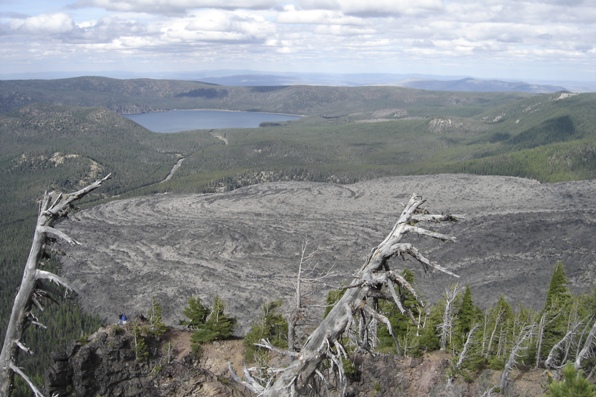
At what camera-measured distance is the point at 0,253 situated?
85125 mm

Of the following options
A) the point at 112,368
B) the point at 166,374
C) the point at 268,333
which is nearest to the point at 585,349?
the point at 268,333

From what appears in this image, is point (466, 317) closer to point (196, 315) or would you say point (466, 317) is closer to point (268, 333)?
point (268, 333)

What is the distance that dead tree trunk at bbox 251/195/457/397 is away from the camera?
6938 mm

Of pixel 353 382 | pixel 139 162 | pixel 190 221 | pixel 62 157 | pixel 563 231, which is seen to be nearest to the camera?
pixel 353 382

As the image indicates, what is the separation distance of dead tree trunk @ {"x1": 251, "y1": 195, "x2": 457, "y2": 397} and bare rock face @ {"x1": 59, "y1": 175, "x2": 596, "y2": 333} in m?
47.3

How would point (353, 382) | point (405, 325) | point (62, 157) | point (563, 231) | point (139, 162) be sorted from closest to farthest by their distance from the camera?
point (353, 382), point (405, 325), point (563, 231), point (62, 157), point (139, 162)

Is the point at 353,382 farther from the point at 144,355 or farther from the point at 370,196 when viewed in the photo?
the point at 370,196

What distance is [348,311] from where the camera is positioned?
7016 millimetres

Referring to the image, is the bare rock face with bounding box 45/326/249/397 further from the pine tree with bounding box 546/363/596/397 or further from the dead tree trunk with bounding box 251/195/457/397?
the dead tree trunk with bounding box 251/195/457/397

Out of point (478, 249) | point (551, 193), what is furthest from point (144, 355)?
point (551, 193)

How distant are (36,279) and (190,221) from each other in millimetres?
91922

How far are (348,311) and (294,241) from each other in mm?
78962

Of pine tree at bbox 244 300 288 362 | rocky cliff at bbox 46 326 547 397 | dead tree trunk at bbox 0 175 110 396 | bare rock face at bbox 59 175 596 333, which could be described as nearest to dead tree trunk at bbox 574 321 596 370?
rocky cliff at bbox 46 326 547 397

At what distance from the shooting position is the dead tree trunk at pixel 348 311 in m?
6.94
